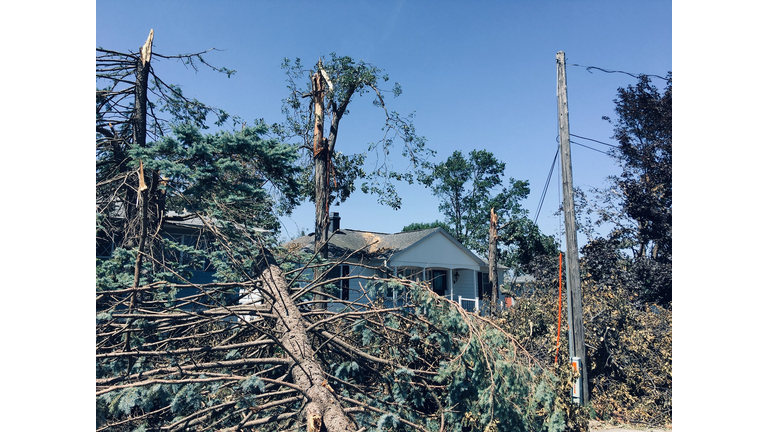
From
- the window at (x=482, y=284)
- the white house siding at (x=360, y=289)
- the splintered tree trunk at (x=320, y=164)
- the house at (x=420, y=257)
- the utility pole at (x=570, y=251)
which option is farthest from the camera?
the window at (x=482, y=284)

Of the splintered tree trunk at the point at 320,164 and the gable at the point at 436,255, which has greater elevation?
the splintered tree trunk at the point at 320,164

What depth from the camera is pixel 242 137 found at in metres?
5.68

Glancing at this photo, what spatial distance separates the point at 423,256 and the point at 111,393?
651 inches

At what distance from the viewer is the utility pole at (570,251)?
751 centimetres

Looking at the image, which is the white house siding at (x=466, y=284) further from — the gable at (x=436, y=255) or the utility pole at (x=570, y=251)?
the utility pole at (x=570, y=251)

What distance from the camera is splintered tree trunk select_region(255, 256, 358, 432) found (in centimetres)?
341

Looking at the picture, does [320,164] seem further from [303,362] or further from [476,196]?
[476,196]

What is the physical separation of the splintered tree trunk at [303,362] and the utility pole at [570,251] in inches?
204

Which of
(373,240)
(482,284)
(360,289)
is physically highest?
(373,240)

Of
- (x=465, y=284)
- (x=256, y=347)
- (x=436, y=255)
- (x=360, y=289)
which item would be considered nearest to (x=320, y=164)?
(x=360, y=289)

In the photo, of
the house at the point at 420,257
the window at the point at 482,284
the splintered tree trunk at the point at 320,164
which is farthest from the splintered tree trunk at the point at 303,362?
the window at the point at 482,284

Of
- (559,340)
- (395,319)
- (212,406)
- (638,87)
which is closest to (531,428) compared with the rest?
(395,319)

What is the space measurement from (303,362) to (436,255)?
16.5m

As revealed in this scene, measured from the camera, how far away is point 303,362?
12.8 feet
